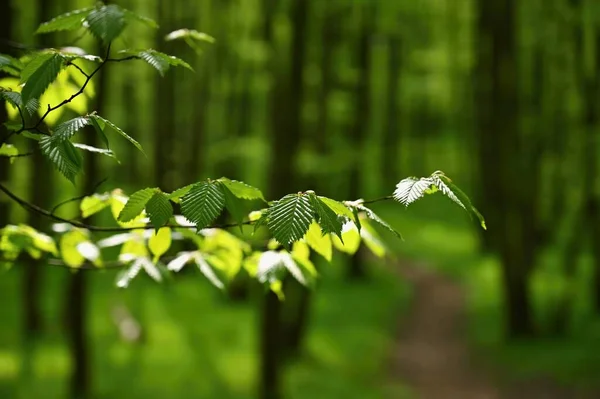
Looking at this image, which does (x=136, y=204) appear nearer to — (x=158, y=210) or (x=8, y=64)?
(x=158, y=210)

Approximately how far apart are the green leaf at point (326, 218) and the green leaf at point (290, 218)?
2cm

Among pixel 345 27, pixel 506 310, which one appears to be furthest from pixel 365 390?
pixel 345 27

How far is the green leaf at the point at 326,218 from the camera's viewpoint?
5.83 feet

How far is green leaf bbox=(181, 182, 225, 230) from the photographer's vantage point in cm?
178

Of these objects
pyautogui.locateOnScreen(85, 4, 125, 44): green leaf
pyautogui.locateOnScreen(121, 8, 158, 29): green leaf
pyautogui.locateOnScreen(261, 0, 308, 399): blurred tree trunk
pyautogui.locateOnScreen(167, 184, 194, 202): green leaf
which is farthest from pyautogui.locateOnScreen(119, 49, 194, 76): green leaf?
pyautogui.locateOnScreen(261, 0, 308, 399): blurred tree trunk

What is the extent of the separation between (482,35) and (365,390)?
7.48 meters

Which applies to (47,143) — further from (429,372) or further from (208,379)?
(429,372)

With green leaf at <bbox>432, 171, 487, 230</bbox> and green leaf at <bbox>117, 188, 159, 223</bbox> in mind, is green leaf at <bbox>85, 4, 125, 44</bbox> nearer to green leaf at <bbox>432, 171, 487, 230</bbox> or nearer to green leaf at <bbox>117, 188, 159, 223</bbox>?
green leaf at <bbox>117, 188, 159, 223</bbox>

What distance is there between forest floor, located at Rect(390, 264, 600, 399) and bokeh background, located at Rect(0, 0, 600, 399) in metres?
0.04

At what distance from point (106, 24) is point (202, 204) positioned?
531mm

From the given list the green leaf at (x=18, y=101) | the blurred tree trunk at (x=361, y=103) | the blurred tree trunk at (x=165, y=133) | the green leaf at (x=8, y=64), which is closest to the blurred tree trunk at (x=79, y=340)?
the green leaf at (x=8, y=64)

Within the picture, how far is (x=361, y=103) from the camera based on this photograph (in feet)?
57.3

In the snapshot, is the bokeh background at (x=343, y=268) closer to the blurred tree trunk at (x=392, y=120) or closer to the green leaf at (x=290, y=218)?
the green leaf at (x=290, y=218)

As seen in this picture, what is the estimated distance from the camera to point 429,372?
10609 millimetres
